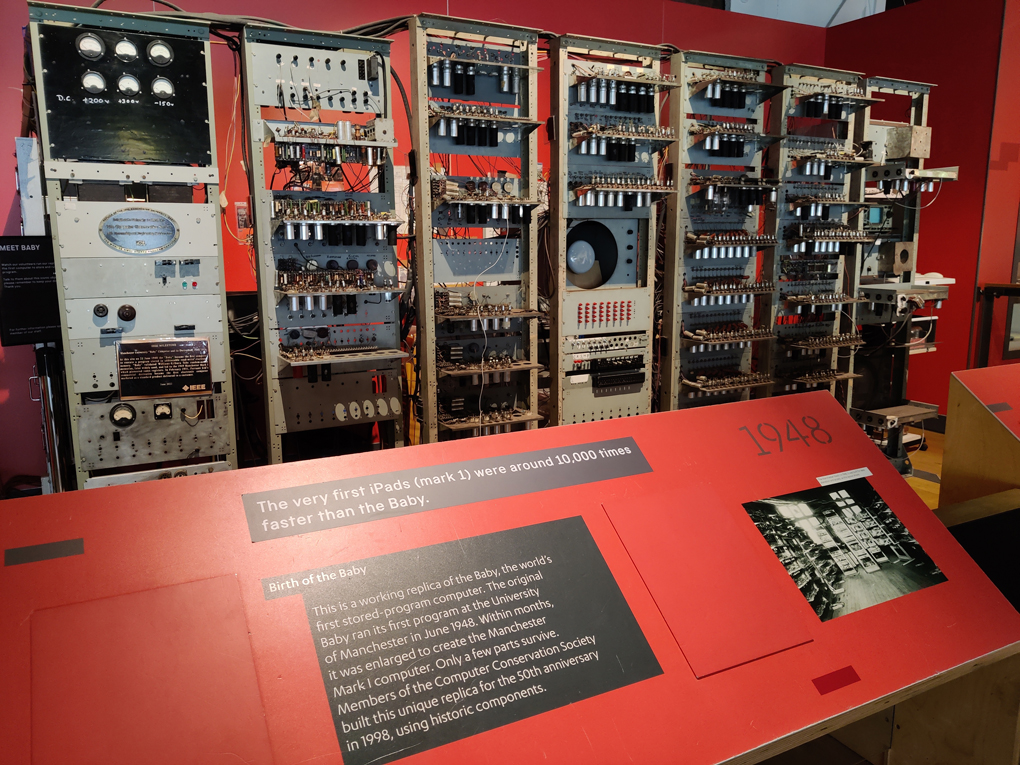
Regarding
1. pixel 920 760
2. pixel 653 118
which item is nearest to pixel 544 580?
pixel 920 760

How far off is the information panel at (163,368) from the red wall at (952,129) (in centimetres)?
675

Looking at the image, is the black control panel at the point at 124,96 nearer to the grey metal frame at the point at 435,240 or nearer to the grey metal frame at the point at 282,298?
the grey metal frame at the point at 282,298

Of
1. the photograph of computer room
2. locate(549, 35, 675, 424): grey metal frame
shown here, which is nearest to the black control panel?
locate(549, 35, 675, 424): grey metal frame

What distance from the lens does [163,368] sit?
390 cm

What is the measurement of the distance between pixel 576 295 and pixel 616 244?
20.9 inches

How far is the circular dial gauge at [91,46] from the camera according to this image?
11.6 ft

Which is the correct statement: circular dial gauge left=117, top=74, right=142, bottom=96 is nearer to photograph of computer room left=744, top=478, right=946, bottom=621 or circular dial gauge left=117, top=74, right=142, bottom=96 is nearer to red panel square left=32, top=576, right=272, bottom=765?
red panel square left=32, top=576, right=272, bottom=765

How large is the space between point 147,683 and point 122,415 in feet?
10.4

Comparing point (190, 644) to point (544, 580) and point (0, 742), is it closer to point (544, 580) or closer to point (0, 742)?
point (0, 742)

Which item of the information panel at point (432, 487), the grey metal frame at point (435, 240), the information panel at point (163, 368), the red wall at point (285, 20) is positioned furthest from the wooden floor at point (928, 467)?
the information panel at point (163, 368)

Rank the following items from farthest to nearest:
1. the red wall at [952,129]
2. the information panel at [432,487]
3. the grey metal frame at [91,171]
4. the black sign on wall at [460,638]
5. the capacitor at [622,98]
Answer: the red wall at [952,129]
the capacitor at [622,98]
the grey metal frame at [91,171]
the information panel at [432,487]
the black sign on wall at [460,638]

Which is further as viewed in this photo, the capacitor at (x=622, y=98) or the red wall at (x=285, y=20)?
the red wall at (x=285, y=20)

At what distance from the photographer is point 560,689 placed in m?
1.32

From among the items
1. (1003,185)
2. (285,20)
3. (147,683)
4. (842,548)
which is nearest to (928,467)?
(1003,185)
